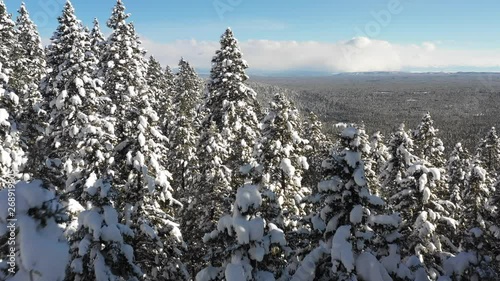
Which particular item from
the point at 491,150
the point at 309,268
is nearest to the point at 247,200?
the point at 309,268

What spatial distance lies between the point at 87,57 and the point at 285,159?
14485 mm

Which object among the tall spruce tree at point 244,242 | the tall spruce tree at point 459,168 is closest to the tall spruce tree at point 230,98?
the tall spruce tree at point 244,242

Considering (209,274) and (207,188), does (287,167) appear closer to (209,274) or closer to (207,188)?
(207,188)

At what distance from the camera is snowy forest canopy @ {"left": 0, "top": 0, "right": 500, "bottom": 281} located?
30.1ft

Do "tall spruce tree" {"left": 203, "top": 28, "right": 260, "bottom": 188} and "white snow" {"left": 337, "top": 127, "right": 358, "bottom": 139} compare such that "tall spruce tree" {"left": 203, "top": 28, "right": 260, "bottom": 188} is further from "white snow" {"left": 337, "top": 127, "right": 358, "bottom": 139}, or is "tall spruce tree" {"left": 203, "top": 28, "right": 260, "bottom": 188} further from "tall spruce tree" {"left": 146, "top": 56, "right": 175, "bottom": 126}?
"white snow" {"left": 337, "top": 127, "right": 358, "bottom": 139}

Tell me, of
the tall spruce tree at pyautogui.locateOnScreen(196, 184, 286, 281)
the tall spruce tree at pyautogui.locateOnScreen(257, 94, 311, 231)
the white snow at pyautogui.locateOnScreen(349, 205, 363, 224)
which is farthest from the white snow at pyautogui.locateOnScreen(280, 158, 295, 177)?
the white snow at pyautogui.locateOnScreen(349, 205, 363, 224)

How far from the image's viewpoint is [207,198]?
67.9 ft

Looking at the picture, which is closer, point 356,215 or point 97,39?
point 356,215

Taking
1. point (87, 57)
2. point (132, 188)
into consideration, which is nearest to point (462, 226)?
point (132, 188)

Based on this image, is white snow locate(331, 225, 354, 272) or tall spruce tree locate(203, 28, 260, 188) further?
tall spruce tree locate(203, 28, 260, 188)

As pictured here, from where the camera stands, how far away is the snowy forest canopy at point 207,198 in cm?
919

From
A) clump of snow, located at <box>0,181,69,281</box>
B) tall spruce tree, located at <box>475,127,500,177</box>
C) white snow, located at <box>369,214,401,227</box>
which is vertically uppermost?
clump of snow, located at <box>0,181,69,281</box>

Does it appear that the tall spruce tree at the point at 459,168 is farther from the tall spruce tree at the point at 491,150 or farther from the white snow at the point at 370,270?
the white snow at the point at 370,270

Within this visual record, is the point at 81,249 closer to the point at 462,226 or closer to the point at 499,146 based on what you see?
the point at 462,226
